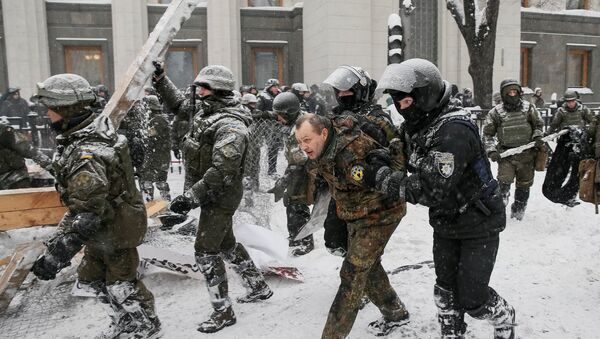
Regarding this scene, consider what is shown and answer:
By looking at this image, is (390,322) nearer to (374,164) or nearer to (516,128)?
(374,164)

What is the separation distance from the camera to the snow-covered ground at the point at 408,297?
147 inches

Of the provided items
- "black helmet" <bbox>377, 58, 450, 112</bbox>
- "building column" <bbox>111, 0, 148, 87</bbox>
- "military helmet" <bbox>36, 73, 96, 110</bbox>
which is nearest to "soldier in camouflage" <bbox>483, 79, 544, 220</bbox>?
"black helmet" <bbox>377, 58, 450, 112</bbox>

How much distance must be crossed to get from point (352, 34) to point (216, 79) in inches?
490

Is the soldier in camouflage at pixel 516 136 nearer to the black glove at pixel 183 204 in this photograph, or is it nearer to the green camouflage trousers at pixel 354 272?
the green camouflage trousers at pixel 354 272

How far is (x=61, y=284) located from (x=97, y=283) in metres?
1.55

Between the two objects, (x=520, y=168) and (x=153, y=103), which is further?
(x=153, y=103)

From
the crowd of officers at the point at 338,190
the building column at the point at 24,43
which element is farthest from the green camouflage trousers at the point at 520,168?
the building column at the point at 24,43

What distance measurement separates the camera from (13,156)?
598cm

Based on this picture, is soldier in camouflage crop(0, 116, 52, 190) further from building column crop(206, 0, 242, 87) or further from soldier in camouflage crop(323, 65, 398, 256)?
building column crop(206, 0, 242, 87)

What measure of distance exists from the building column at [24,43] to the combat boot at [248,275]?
52.5 feet

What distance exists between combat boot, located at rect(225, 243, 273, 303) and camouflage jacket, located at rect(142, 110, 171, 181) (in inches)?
167

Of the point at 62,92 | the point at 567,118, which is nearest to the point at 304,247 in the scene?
the point at 62,92

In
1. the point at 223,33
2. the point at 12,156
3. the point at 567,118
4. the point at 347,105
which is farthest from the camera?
the point at 223,33

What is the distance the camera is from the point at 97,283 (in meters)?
3.55
